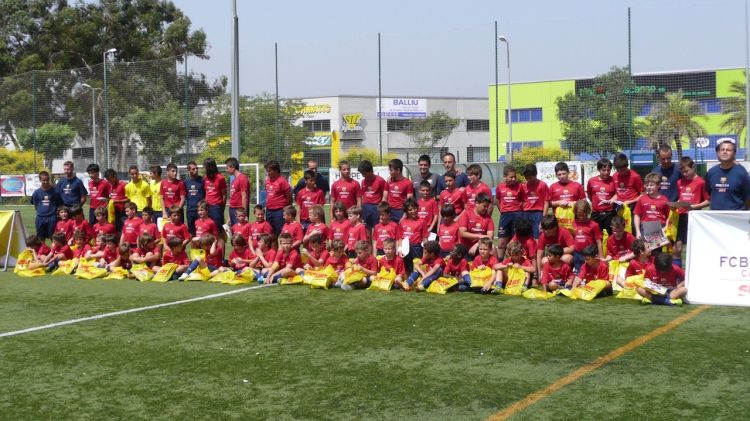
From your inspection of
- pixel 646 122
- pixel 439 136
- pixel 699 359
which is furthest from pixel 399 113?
pixel 699 359

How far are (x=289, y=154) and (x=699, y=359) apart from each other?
2691 centimetres

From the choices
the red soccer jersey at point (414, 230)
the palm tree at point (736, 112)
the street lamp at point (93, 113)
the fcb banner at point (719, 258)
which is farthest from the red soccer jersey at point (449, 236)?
the palm tree at point (736, 112)

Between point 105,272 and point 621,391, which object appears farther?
point 105,272

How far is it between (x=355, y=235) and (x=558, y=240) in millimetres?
2955

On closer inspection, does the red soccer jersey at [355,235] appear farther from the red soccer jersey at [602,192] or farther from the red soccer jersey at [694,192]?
the red soccer jersey at [694,192]

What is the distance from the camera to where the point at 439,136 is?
57.0 metres

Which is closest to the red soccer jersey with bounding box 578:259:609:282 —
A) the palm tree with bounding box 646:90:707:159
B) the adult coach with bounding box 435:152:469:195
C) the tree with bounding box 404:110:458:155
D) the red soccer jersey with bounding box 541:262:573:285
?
the red soccer jersey with bounding box 541:262:573:285

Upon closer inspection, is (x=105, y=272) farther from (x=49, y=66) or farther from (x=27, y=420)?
(x=49, y=66)

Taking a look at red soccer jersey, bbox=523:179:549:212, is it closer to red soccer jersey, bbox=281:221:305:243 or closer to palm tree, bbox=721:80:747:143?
red soccer jersey, bbox=281:221:305:243

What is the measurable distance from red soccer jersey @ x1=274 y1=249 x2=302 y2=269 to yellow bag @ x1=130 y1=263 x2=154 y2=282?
2013mm

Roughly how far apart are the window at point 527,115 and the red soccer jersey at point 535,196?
128 ft

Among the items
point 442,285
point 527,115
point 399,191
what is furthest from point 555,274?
point 527,115

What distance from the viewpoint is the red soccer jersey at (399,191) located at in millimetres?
12938

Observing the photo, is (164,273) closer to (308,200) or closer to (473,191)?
(308,200)
